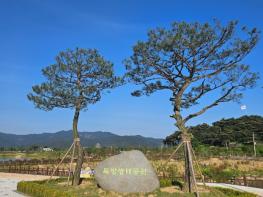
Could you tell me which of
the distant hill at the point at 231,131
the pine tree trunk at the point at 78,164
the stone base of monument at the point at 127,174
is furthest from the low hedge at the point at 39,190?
the distant hill at the point at 231,131

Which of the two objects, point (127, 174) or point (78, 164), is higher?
point (78, 164)

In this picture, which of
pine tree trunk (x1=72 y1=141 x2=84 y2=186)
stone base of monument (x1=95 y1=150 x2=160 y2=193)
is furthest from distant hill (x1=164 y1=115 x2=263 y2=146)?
stone base of monument (x1=95 y1=150 x2=160 y2=193)

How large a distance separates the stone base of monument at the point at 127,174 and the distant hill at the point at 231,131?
45576 millimetres

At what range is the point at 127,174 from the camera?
12828mm

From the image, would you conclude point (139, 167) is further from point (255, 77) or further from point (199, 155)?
point (199, 155)

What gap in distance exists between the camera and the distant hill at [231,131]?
199 feet

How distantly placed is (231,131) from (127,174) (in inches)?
2015

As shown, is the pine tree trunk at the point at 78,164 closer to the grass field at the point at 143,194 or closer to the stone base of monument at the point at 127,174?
the grass field at the point at 143,194

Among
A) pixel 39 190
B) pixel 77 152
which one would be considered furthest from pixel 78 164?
pixel 39 190

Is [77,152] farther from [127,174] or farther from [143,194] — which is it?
[143,194]

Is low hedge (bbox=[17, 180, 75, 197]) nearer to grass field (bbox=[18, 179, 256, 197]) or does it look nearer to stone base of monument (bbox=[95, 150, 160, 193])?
grass field (bbox=[18, 179, 256, 197])

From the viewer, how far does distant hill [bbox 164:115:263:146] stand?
199 feet

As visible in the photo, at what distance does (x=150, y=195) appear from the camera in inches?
485

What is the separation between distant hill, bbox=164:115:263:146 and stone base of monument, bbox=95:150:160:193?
45576 mm
